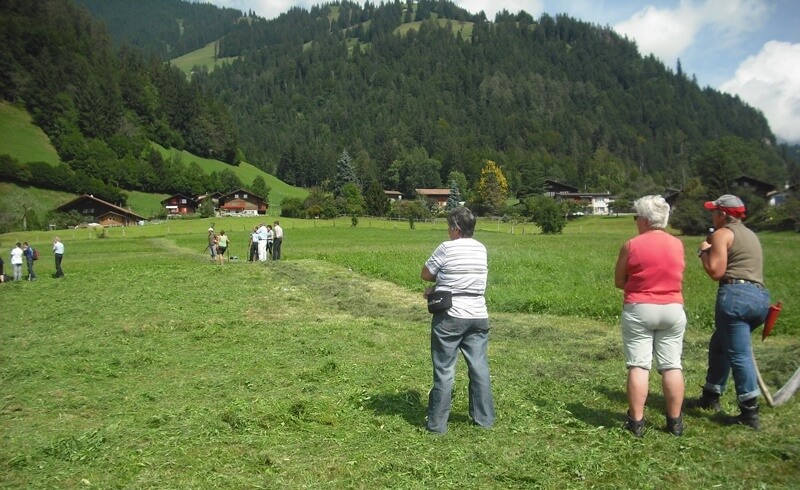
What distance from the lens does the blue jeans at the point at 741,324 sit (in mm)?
5715

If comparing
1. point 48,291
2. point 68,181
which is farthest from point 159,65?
point 48,291

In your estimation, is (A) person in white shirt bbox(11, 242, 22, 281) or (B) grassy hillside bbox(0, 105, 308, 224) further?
(B) grassy hillside bbox(0, 105, 308, 224)

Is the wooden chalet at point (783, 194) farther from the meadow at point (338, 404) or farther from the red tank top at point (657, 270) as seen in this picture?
the red tank top at point (657, 270)

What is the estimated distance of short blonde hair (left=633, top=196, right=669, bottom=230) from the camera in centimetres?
551

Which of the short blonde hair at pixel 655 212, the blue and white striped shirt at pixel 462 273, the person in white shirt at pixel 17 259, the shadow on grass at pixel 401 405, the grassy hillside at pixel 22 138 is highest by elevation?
the grassy hillside at pixel 22 138

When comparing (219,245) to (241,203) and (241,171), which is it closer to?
(241,203)

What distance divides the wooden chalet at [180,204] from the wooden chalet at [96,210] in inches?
668

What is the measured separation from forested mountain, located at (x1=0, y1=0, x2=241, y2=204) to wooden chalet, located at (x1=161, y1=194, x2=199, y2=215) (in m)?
4.42

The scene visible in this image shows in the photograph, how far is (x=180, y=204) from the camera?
115062 millimetres

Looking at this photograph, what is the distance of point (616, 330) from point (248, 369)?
741 centimetres

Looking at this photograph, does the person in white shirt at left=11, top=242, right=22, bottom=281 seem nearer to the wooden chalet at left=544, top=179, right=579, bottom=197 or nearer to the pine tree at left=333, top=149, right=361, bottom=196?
the pine tree at left=333, top=149, right=361, bottom=196

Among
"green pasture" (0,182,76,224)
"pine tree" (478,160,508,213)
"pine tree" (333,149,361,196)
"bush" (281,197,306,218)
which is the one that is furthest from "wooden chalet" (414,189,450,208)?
"green pasture" (0,182,76,224)

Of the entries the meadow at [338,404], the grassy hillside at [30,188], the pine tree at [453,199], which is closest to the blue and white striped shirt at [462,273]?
the meadow at [338,404]

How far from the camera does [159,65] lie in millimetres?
156000
